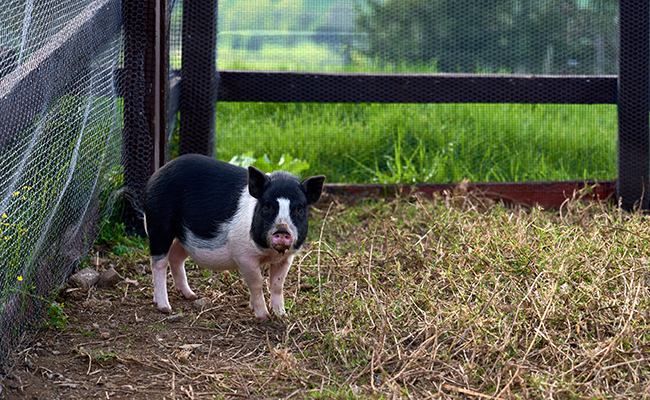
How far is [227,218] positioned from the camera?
3645 millimetres

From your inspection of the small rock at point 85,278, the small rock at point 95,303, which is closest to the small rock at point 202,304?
the small rock at point 95,303

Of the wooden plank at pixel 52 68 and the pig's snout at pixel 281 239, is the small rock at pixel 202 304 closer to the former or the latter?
the pig's snout at pixel 281 239

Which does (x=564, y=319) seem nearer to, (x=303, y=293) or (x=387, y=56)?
A: (x=303, y=293)

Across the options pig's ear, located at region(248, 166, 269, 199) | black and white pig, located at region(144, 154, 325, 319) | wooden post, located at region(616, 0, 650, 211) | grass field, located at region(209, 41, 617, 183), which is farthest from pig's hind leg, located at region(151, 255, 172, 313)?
wooden post, located at region(616, 0, 650, 211)

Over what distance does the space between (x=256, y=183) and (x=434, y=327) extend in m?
1.10

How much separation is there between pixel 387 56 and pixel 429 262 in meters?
2.82

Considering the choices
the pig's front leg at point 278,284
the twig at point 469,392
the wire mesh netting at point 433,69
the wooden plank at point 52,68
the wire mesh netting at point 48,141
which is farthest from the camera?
the wire mesh netting at point 433,69

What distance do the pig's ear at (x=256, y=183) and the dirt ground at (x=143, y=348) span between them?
2.29 feet

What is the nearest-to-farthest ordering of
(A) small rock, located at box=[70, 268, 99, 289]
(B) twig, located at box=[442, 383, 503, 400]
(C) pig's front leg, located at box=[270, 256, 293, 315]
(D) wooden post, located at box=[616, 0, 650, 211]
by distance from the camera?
1. (B) twig, located at box=[442, 383, 503, 400]
2. (C) pig's front leg, located at box=[270, 256, 293, 315]
3. (A) small rock, located at box=[70, 268, 99, 289]
4. (D) wooden post, located at box=[616, 0, 650, 211]

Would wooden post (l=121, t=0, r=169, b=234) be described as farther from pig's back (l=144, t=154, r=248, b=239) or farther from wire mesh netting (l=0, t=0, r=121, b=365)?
pig's back (l=144, t=154, r=248, b=239)

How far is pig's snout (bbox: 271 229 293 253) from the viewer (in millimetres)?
3240

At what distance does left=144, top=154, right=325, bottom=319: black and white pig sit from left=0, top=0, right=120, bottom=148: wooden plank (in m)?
0.74

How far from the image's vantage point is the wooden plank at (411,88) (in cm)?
575

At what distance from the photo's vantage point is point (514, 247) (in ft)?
13.1
